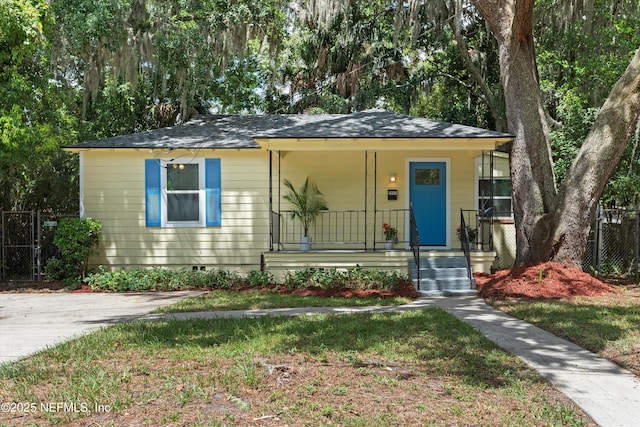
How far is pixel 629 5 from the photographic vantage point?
1448 centimetres

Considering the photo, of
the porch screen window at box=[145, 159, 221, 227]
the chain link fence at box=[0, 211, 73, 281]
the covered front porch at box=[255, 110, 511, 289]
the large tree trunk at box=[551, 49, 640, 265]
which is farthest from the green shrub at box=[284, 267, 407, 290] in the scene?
the chain link fence at box=[0, 211, 73, 281]

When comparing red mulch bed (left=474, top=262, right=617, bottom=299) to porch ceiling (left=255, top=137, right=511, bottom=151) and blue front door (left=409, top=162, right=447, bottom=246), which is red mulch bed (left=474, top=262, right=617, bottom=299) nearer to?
blue front door (left=409, top=162, right=447, bottom=246)

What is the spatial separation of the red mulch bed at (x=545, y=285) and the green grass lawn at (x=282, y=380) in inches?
133

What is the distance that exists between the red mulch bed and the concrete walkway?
618mm

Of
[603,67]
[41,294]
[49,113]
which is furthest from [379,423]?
[603,67]

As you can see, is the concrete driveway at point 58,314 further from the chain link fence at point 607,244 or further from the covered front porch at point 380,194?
the chain link fence at point 607,244

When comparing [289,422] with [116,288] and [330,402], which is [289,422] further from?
[116,288]

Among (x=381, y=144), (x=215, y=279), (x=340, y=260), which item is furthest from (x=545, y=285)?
(x=215, y=279)

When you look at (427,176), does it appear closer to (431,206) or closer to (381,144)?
(431,206)

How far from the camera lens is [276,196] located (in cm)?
1265

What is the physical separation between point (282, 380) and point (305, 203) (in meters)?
7.70

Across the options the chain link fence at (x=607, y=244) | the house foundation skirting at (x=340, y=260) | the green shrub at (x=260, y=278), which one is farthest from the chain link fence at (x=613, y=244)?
the green shrub at (x=260, y=278)

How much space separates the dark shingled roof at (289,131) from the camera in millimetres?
11266

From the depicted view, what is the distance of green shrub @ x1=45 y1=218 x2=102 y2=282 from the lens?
11375 mm
